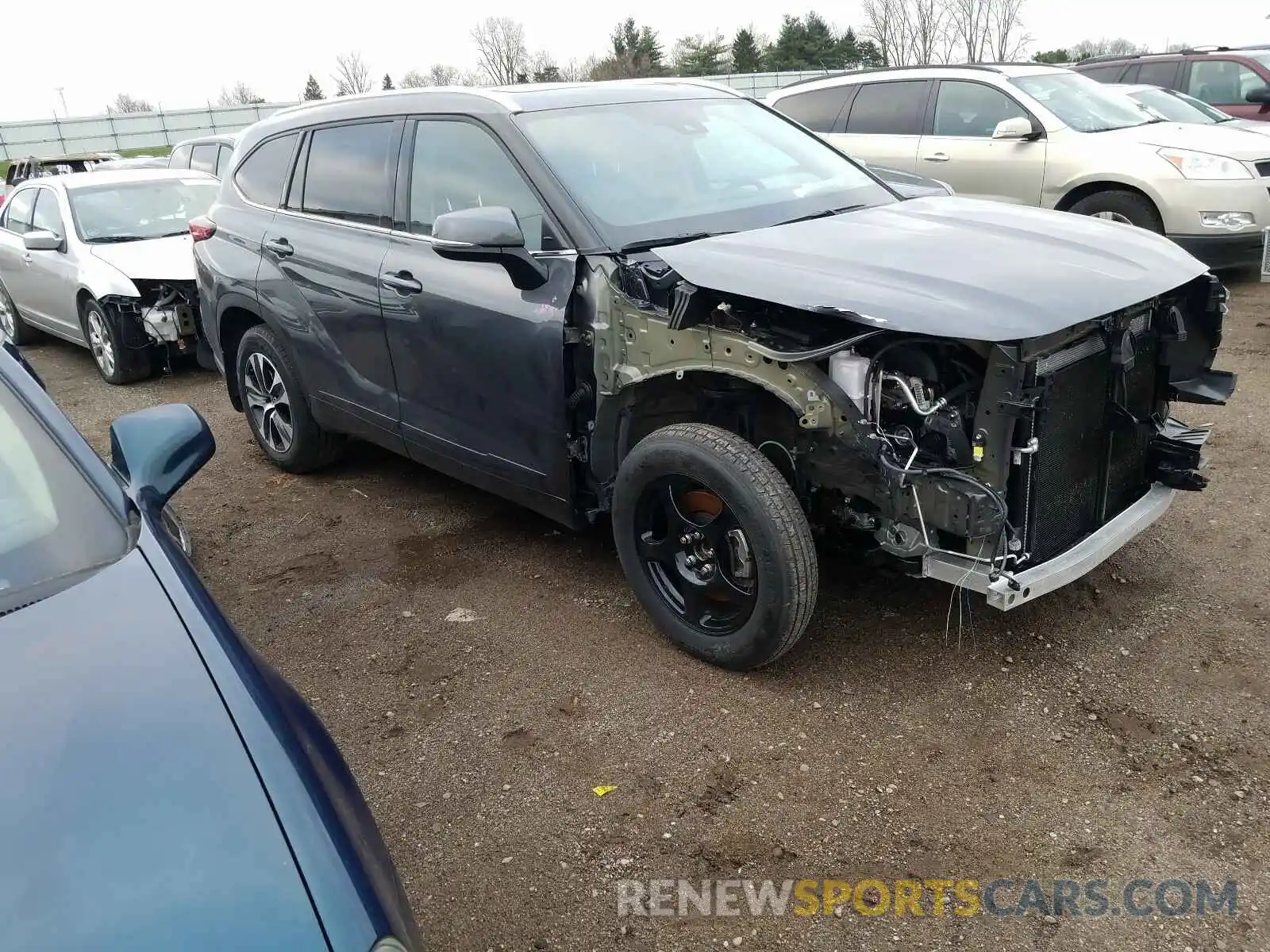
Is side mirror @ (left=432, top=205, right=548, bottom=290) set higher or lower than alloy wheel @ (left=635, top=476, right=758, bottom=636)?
higher

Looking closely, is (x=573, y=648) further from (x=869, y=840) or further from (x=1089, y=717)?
(x=1089, y=717)

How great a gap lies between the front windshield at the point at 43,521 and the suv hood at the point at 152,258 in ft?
19.0

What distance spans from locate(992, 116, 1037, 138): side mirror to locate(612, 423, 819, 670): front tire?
5.93m

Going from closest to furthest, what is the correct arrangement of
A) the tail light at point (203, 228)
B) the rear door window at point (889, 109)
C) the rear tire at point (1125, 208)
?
the tail light at point (203, 228) < the rear tire at point (1125, 208) < the rear door window at point (889, 109)

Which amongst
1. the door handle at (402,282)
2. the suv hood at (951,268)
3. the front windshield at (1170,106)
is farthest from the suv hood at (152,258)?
the front windshield at (1170,106)

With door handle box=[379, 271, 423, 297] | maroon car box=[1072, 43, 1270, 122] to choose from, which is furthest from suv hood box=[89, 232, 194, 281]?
maroon car box=[1072, 43, 1270, 122]

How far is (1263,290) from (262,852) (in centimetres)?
932

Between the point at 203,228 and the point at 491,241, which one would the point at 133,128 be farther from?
the point at 491,241

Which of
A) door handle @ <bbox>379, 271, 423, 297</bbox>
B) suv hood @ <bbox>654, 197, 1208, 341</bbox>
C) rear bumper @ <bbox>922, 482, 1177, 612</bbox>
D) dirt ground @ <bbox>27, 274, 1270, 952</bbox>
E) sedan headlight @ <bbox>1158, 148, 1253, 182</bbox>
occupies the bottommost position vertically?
dirt ground @ <bbox>27, 274, 1270, 952</bbox>

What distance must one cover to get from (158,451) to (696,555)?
5.56 ft

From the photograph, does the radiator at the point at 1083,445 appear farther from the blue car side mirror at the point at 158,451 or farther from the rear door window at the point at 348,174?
the rear door window at the point at 348,174

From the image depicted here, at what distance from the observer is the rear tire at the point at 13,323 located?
9641 millimetres

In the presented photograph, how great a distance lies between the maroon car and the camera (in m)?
11.4

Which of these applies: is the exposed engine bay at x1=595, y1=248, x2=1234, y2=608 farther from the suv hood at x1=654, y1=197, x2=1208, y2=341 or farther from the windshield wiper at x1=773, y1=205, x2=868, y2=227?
the windshield wiper at x1=773, y1=205, x2=868, y2=227
